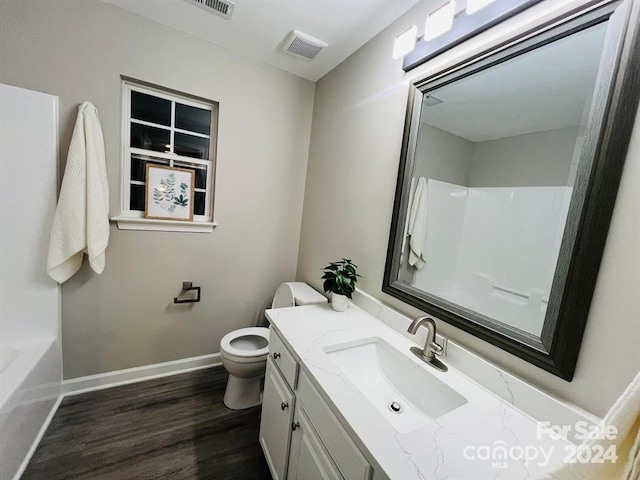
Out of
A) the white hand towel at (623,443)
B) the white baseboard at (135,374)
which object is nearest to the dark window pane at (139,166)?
the white baseboard at (135,374)

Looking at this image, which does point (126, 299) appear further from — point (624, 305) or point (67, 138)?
point (624, 305)

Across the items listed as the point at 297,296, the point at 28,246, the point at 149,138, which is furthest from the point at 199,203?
the point at 297,296

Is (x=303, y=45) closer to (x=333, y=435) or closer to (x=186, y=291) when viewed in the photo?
(x=186, y=291)

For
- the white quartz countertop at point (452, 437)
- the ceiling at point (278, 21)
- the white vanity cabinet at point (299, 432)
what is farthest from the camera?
the ceiling at point (278, 21)

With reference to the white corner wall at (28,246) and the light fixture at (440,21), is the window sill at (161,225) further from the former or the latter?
the light fixture at (440,21)

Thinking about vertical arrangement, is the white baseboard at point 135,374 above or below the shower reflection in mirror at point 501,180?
below

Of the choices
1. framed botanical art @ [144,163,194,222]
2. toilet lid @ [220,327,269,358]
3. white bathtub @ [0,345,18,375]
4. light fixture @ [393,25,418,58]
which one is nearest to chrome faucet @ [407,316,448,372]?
toilet lid @ [220,327,269,358]

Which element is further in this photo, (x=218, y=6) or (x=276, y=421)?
(x=218, y=6)

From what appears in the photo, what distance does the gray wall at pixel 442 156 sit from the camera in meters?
1.16

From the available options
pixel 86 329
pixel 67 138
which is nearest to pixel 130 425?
pixel 86 329

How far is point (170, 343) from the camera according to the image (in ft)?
6.54

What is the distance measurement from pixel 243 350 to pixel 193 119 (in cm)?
173

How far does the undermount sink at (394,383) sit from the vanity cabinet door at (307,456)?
23 cm

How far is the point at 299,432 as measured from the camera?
101cm
